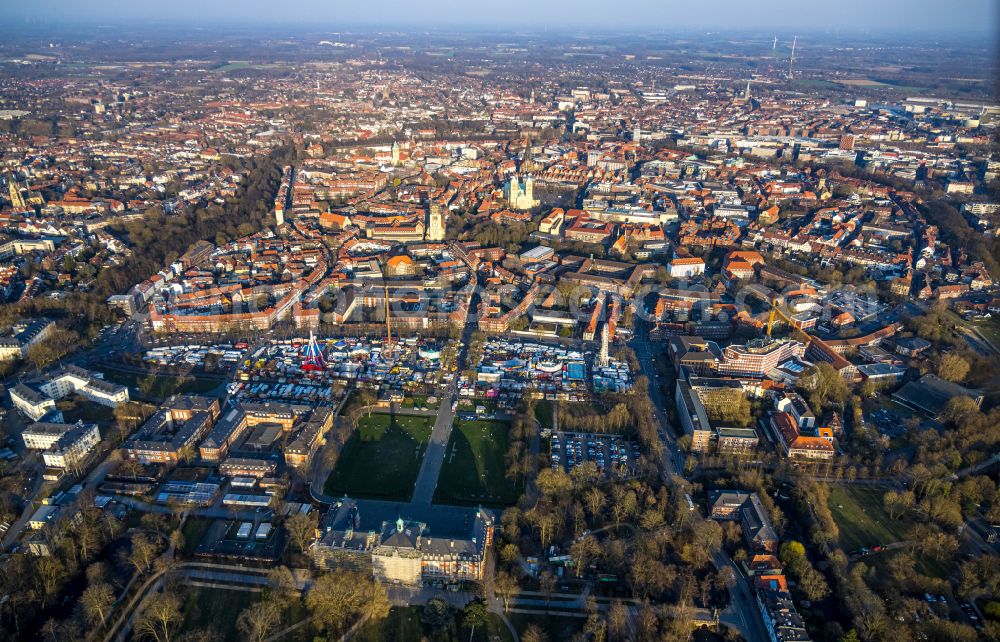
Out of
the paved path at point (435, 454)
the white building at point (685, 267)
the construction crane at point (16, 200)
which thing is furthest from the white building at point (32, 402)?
the white building at point (685, 267)

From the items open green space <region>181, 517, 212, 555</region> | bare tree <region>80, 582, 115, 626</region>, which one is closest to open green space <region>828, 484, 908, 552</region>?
open green space <region>181, 517, 212, 555</region>

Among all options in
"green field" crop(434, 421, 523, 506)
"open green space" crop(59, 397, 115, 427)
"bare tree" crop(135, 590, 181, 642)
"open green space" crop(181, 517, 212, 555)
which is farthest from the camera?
"open green space" crop(59, 397, 115, 427)

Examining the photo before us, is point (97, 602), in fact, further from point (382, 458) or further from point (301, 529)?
point (382, 458)

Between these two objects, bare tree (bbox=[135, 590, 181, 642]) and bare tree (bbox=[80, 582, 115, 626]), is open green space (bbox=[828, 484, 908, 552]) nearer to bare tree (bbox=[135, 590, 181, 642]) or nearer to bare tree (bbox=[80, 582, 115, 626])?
bare tree (bbox=[135, 590, 181, 642])

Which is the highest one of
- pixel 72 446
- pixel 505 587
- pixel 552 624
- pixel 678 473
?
pixel 72 446

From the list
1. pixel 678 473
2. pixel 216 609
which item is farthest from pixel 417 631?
pixel 678 473

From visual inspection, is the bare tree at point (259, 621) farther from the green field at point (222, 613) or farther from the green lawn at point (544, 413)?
the green lawn at point (544, 413)
